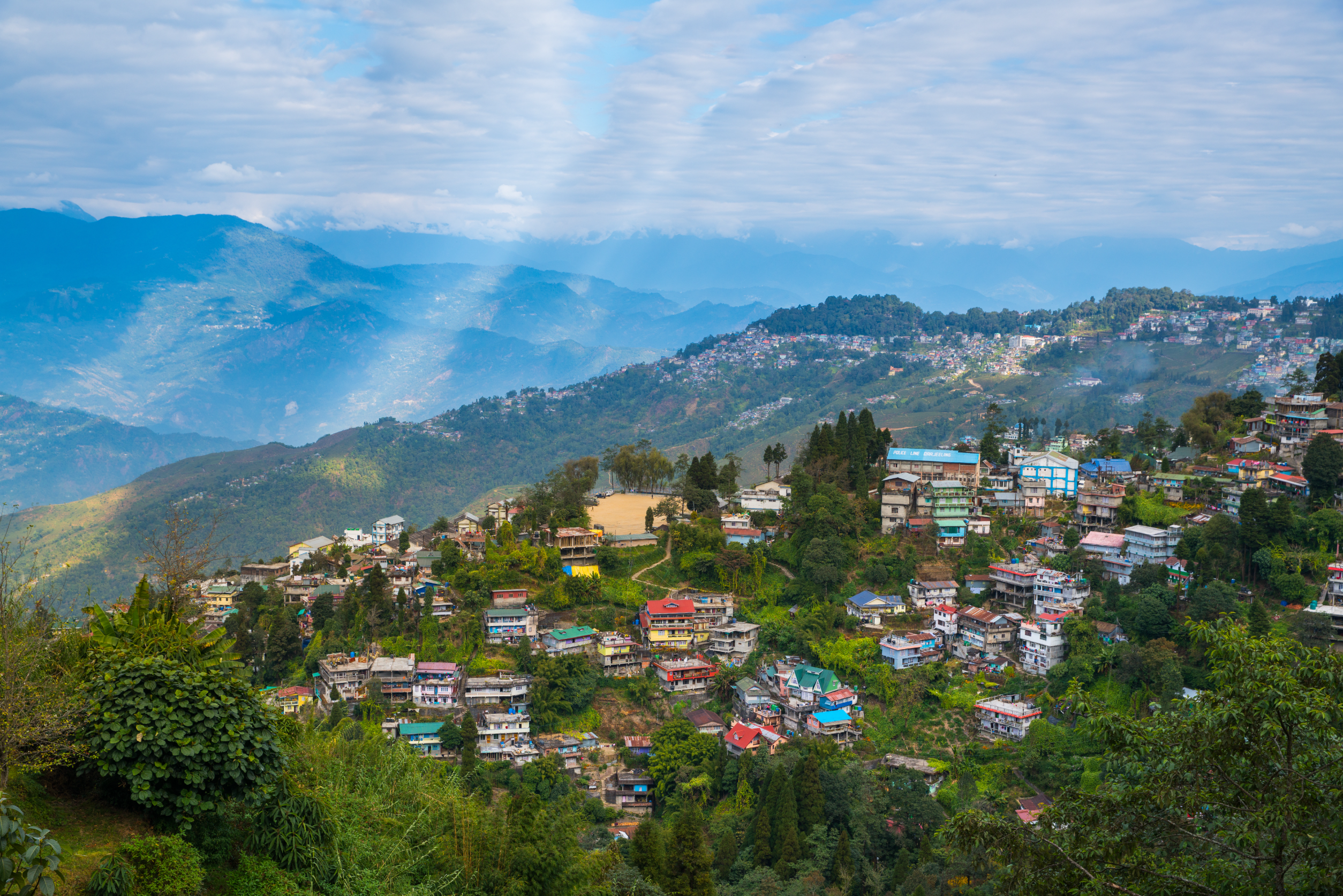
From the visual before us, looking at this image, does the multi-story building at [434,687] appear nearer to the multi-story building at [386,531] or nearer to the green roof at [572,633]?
the green roof at [572,633]

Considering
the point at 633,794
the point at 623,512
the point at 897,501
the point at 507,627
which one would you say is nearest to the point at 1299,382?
the point at 897,501

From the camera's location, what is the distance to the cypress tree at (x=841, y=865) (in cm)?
1962

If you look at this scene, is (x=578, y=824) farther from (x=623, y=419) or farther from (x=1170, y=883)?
(x=623, y=419)

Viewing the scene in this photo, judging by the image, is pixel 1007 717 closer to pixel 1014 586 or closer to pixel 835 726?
pixel 835 726

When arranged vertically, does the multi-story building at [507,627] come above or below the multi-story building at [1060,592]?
below

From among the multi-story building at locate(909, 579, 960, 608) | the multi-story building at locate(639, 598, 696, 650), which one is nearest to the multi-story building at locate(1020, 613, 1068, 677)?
the multi-story building at locate(909, 579, 960, 608)

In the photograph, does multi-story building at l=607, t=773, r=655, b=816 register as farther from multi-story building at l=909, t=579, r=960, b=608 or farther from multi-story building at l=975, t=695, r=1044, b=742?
multi-story building at l=909, t=579, r=960, b=608

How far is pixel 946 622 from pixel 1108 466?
40.4 ft

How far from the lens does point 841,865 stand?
64.7 feet

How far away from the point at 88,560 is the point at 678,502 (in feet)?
160

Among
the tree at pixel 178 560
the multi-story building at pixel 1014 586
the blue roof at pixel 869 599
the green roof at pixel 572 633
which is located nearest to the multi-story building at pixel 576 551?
the green roof at pixel 572 633

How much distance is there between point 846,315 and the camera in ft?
411

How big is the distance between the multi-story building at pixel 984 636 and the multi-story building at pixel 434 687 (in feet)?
A: 53.9

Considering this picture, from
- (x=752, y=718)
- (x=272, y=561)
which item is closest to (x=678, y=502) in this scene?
(x=752, y=718)
